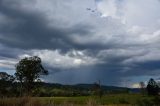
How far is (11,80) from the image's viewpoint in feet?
279

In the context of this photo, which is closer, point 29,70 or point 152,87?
point 29,70

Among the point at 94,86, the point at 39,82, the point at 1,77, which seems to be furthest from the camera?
the point at 94,86

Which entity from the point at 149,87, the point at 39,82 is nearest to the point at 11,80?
the point at 39,82

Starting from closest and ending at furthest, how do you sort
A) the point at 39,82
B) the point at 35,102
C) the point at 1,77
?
1. the point at 35,102
2. the point at 1,77
3. the point at 39,82

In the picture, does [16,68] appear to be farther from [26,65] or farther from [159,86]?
[159,86]

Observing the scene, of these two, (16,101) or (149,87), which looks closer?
(16,101)

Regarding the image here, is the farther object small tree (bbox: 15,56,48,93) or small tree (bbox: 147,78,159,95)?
small tree (bbox: 147,78,159,95)

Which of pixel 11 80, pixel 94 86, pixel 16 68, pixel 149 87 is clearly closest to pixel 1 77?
pixel 11 80

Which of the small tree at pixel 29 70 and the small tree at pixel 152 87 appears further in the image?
the small tree at pixel 152 87

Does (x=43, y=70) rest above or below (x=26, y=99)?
above

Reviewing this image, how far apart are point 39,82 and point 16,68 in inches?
295

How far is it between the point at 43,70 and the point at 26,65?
4.97 meters

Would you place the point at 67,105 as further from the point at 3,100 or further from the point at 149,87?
the point at 149,87

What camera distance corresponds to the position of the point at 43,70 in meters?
94.9
